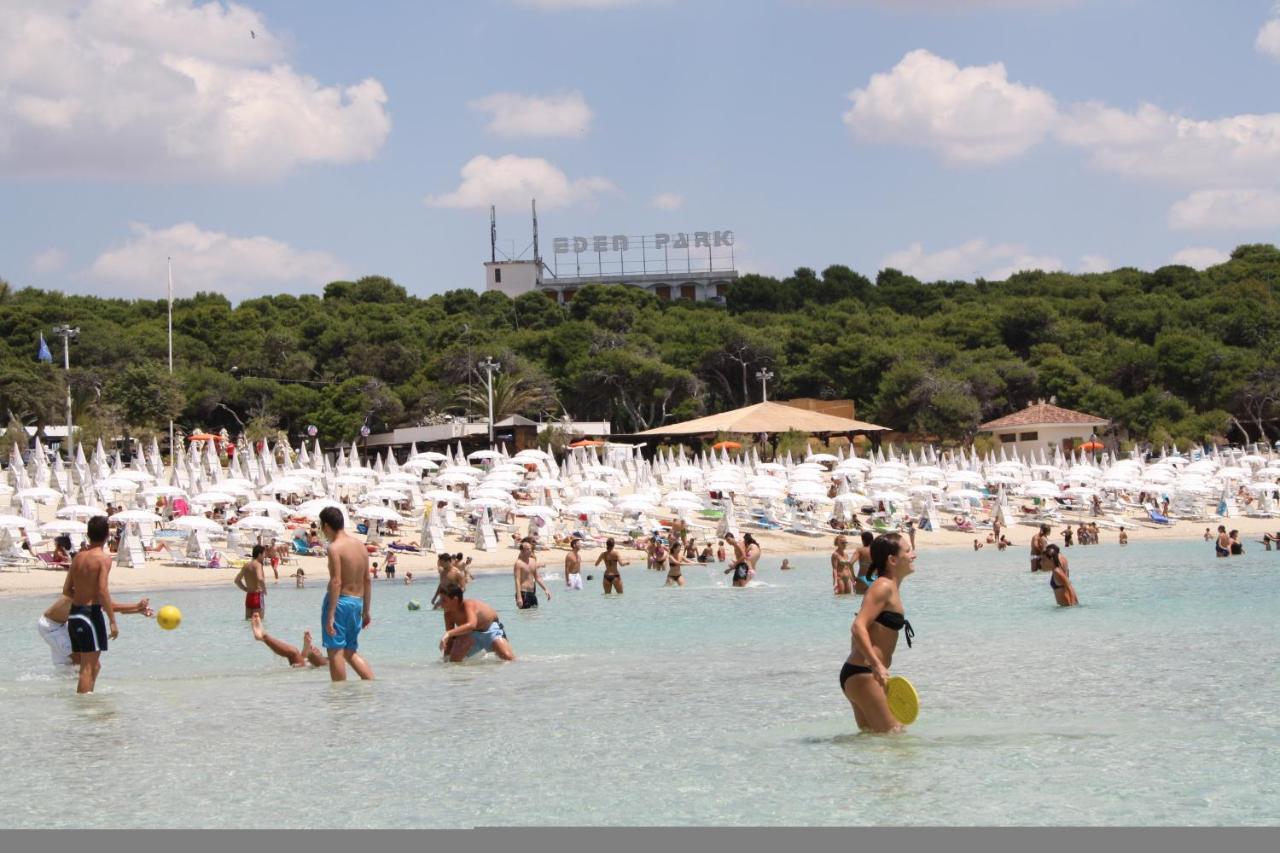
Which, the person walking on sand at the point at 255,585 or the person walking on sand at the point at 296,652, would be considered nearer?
the person walking on sand at the point at 296,652

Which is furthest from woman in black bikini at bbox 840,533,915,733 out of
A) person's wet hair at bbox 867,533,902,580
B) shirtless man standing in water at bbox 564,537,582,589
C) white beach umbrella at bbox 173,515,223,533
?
white beach umbrella at bbox 173,515,223,533

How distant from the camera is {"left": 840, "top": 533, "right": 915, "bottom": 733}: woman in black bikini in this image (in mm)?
7418

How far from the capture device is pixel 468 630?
12102mm

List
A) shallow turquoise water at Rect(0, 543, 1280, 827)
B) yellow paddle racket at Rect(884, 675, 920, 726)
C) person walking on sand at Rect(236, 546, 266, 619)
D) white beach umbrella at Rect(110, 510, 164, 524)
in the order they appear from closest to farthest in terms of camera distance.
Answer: shallow turquoise water at Rect(0, 543, 1280, 827)
yellow paddle racket at Rect(884, 675, 920, 726)
person walking on sand at Rect(236, 546, 266, 619)
white beach umbrella at Rect(110, 510, 164, 524)

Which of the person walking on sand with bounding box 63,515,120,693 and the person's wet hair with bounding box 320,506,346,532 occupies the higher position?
the person's wet hair with bounding box 320,506,346,532

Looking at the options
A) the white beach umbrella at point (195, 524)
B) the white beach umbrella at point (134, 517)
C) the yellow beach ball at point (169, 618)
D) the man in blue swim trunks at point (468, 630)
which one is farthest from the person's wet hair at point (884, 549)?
the white beach umbrella at point (134, 517)

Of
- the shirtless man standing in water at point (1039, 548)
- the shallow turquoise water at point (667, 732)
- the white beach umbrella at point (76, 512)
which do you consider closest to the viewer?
the shallow turquoise water at point (667, 732)

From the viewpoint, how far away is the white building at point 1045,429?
5697cm

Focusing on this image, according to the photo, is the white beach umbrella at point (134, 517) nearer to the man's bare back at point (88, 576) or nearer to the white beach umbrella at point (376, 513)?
the white beach umbrella at point (376, 513)

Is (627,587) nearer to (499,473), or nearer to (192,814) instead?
(499,473)

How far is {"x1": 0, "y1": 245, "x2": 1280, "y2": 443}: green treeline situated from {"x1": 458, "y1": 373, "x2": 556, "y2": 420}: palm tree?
0.42 feet

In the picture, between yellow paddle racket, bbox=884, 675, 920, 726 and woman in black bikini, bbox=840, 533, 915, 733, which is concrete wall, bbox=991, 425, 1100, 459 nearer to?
yellow paddle racket, bbox=884, 675, 920, 726

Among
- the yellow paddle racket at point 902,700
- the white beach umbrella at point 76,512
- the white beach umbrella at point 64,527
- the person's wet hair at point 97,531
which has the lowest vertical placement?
the yellow paddle racket at point 902,700

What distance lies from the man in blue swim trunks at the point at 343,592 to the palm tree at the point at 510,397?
5056 centimetres
